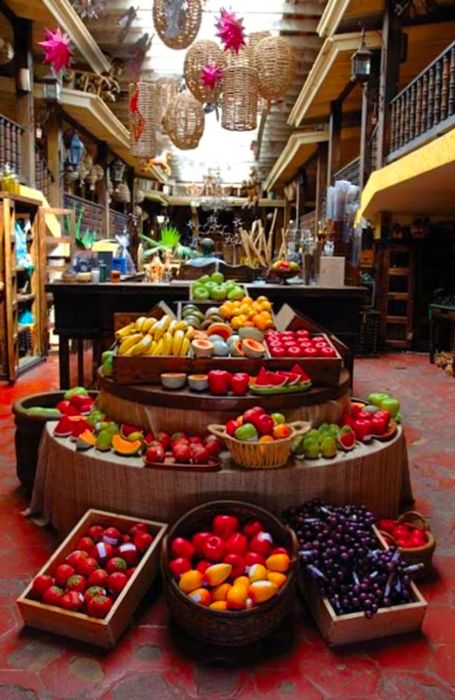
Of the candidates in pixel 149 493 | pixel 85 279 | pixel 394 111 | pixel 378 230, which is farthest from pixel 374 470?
pixel 378 230

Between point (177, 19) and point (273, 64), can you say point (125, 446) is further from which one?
point (273, 64)

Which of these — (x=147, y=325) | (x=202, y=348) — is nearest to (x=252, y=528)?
(x=202, y=348)

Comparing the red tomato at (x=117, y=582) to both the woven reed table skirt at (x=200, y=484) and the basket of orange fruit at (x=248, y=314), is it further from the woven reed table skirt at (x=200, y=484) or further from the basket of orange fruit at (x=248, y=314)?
the basket of orange fruit at (x=248, y=314)

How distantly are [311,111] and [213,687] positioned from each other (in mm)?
11934

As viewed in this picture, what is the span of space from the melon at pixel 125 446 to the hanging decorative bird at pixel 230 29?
4.25m

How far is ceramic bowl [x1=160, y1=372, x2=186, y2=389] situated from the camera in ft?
9.90

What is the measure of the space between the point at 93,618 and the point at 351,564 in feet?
3.29

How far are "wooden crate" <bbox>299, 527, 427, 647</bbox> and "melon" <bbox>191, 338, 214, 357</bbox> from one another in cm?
127

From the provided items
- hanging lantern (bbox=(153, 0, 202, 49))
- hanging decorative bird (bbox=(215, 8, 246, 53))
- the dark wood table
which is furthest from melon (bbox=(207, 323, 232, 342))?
hanging decorative bird (bbox=(215, 8, 246, 53))

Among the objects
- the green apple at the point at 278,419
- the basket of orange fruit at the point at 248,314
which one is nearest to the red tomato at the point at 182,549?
the green apple at the point at 278,419

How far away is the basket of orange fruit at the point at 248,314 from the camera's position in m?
3.75

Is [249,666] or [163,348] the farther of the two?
[163,348]

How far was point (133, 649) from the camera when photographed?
86.9 inches

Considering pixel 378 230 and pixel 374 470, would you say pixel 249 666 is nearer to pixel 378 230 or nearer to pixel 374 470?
pixel 374 470
